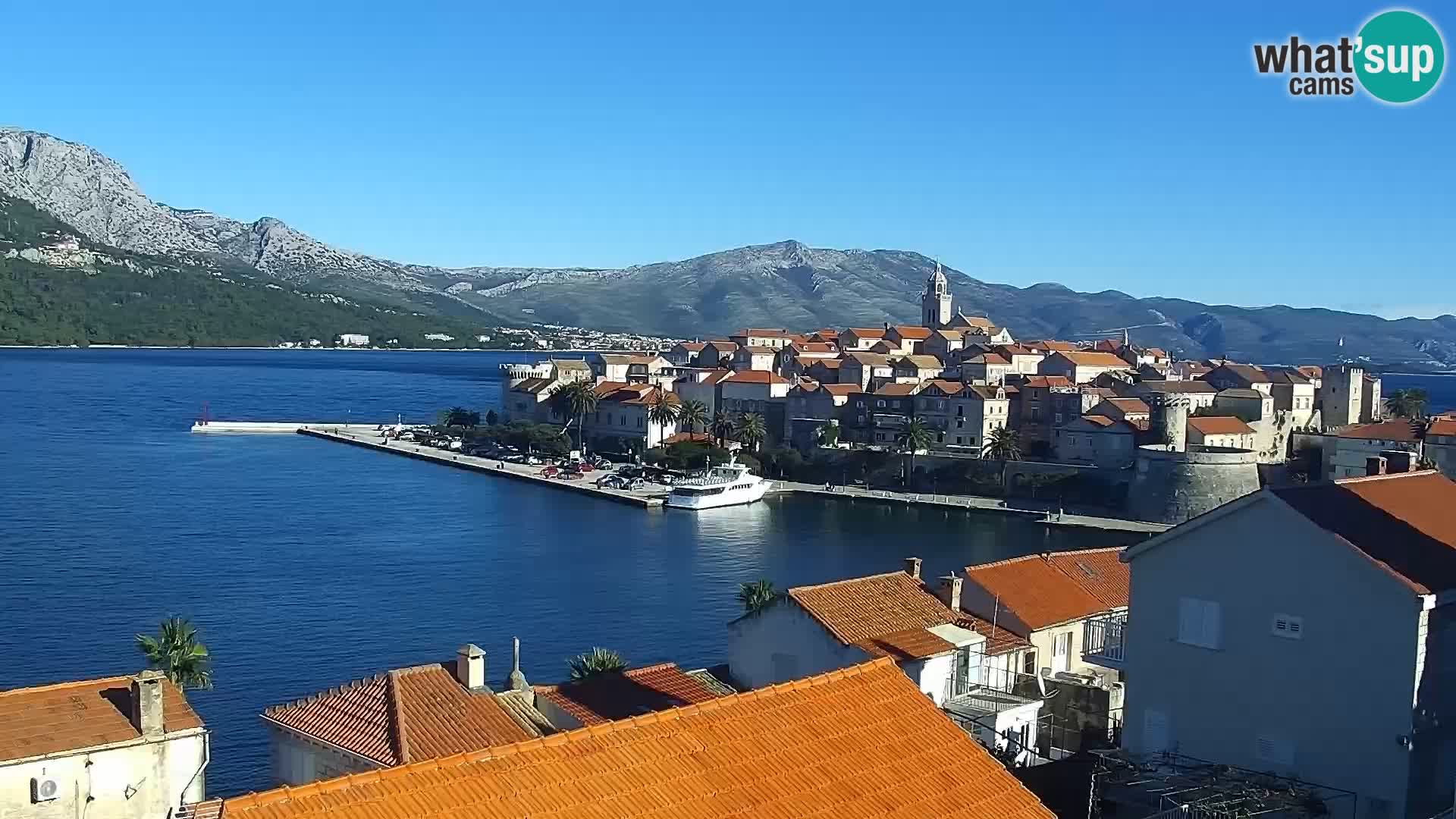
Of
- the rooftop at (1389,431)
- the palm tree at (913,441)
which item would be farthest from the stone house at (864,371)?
the rooftop at (1389,431)

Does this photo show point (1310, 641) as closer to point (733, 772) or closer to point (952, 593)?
point (733, 772)

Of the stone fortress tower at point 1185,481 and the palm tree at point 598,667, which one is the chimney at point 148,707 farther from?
the stone fortress tower at point 1185,481

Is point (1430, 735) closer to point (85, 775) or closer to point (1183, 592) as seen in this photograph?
point (1183, 592)

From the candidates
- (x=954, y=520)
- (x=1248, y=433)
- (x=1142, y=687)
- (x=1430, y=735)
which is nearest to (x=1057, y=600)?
(x=1142, y=687)

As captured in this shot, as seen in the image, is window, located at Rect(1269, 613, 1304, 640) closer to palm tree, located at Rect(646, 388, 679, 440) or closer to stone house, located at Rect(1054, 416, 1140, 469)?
stone house, located at Rect(1054, 416, 1140, 469)

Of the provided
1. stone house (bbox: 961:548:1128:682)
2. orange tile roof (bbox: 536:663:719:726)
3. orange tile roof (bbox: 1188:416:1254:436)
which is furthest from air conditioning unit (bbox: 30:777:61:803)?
orange tile roof (bbox: 1188:416:1254:436)

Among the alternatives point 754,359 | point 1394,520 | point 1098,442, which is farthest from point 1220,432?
point 1394,520
